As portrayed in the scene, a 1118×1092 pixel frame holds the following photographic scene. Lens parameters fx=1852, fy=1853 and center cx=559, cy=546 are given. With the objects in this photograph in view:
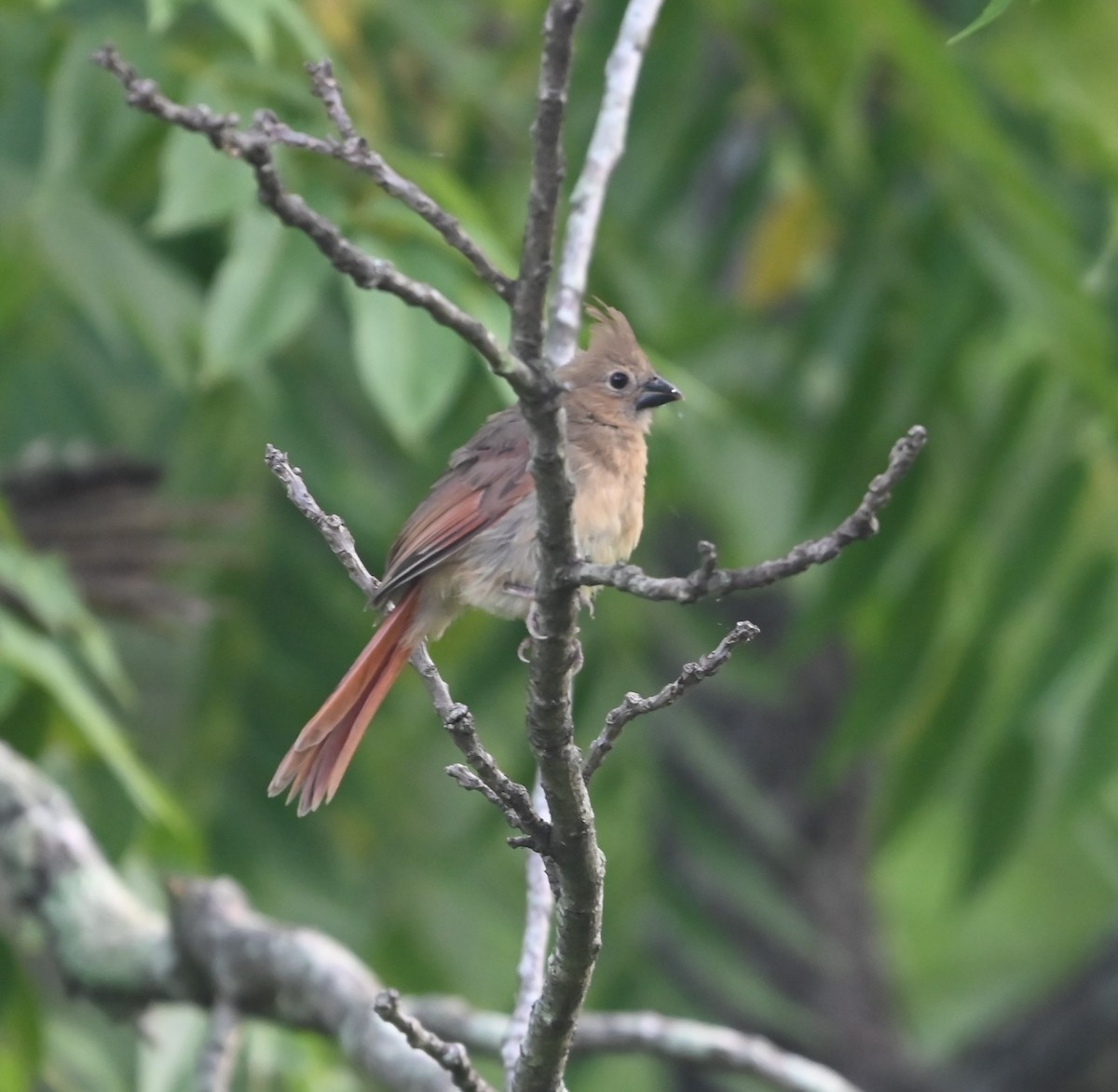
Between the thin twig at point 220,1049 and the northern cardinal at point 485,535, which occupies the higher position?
the northern cardinal at point 485,535

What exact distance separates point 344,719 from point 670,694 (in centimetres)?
147

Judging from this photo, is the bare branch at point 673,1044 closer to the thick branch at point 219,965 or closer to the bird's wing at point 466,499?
the thick branch at point 219,965

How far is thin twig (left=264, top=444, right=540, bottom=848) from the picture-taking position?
7.16 ft

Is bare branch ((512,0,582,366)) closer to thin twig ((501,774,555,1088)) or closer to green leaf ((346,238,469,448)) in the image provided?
thin twig ((501,774,555,1088))

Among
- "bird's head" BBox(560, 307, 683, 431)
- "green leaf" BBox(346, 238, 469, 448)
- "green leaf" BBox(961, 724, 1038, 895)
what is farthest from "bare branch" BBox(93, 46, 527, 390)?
"green leaf" BBox(961, 724, 1038, 895)

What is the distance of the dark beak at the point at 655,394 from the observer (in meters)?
4.02

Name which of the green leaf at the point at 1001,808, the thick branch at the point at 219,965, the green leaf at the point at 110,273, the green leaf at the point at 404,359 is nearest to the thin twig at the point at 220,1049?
the thick branch at the point at 219,965

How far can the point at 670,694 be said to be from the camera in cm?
→ 212

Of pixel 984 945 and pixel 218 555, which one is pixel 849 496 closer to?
pixel 218 555

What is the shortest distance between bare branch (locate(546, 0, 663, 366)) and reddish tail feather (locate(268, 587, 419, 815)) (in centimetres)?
65

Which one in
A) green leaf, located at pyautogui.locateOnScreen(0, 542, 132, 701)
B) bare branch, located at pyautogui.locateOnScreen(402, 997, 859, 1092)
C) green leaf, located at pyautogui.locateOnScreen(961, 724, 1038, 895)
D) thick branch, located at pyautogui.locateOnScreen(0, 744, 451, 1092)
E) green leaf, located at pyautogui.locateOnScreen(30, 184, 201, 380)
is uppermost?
green leaf, located at pyautogui.locateOnScreen(30, 184, 201, 380)

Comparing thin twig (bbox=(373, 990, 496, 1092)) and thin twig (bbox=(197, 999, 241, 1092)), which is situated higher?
thin twig (bbox=(197, 999, 241, 1092))

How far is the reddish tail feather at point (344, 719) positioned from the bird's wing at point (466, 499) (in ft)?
0.24

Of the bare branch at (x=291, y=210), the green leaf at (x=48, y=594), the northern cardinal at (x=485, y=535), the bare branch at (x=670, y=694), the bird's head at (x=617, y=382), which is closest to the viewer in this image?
the bare branch at (x=291, y=210)
